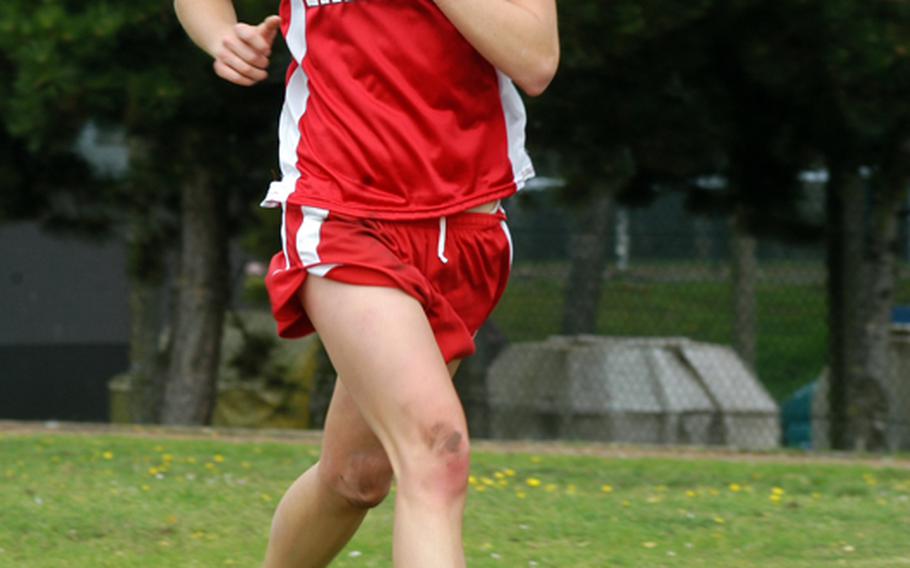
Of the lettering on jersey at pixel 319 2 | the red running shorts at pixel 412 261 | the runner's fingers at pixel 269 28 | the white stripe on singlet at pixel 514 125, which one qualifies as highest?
the lettering on jersey at pixel 319 2

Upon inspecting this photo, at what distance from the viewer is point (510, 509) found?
17.9 feet

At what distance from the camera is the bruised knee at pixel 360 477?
2.85 m

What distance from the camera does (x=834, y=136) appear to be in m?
8.65

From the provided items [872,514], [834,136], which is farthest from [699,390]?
[872,514]

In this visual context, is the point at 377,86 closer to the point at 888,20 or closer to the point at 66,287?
the point at 888,20

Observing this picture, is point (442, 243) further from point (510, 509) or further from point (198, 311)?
point (198, 311)

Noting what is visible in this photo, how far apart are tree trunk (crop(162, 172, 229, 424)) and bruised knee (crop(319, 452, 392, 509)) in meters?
6.33

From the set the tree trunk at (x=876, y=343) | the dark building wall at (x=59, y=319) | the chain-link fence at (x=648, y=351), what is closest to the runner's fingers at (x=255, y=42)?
the chain-link fence at (x=648, y=351)

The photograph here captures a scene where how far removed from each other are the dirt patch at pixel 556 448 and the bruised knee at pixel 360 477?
426 centimetres

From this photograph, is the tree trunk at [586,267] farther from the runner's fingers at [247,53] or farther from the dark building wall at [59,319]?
the runner's fingers at [247,53]

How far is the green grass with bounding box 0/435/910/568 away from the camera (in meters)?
4.62

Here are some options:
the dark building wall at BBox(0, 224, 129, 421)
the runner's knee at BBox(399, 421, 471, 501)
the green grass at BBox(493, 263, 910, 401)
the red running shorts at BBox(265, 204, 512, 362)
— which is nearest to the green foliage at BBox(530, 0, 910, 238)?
the green grass at BBox(493, 263, 910, 401)

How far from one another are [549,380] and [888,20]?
3555 mm

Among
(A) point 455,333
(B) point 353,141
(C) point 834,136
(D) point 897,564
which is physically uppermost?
(C) point 834,136
